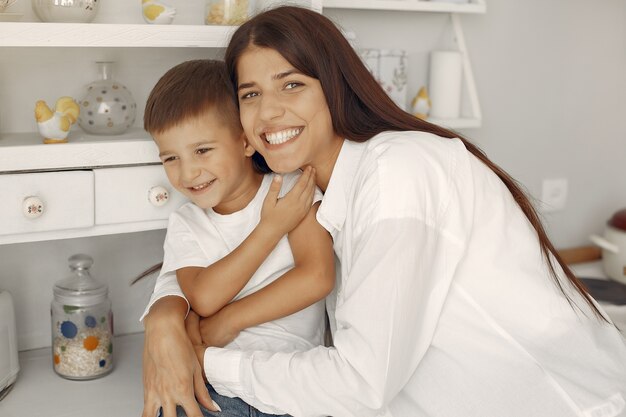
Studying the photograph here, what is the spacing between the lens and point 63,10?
1409 mm

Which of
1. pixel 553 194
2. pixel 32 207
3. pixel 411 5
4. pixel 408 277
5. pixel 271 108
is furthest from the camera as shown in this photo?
pixel 553 194

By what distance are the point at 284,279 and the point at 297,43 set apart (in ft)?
1.27

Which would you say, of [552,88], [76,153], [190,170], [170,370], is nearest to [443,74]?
[552,88]

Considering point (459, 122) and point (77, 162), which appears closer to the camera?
point (77, 162)

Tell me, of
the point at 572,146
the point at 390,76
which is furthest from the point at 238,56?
the point at 572,146

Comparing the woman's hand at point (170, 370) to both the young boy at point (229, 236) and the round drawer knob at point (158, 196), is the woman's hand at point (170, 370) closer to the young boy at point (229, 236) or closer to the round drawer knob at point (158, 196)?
the young boy at point (229, 236)

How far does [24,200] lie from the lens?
1369 mm

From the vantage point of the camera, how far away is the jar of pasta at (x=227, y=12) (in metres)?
1.50

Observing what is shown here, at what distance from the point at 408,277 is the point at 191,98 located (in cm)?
49

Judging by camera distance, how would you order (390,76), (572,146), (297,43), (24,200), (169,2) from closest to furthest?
(297,43) → (24,200) → (169,2) → (390,76) → (572,146)

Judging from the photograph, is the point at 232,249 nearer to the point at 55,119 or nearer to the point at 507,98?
the point at 55,119

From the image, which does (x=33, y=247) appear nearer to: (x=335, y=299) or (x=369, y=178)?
(x=335, y=299)

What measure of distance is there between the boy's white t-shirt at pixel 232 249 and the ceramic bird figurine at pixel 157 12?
354 mm

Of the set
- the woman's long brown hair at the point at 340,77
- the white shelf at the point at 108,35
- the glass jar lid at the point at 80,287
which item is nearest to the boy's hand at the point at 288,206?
the woman's long brown hair at the point at 340,77
